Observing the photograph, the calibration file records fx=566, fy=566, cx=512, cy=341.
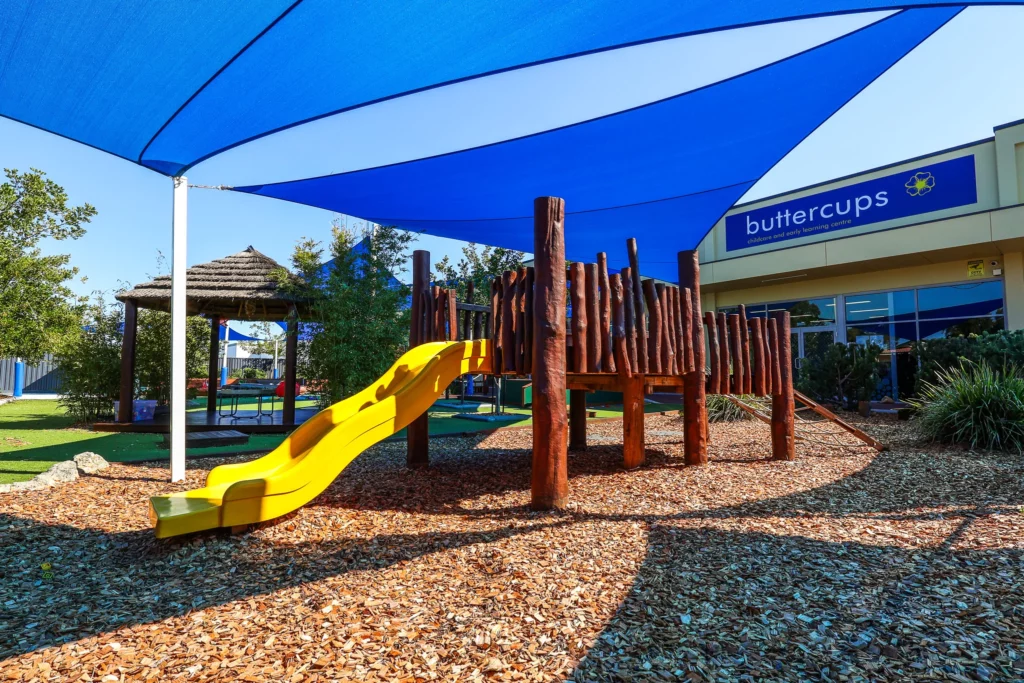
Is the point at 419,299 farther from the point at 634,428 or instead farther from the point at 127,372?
the point at 127,372

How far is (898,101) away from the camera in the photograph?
591 cm

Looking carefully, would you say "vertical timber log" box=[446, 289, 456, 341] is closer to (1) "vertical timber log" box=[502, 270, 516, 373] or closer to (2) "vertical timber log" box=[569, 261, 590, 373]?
(1) "vertical timber log" box=[502, 270, 516, 373]

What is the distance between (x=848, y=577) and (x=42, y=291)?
1111cm

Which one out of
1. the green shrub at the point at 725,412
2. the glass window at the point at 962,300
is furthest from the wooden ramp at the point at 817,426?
the glass window at the point at 962,300

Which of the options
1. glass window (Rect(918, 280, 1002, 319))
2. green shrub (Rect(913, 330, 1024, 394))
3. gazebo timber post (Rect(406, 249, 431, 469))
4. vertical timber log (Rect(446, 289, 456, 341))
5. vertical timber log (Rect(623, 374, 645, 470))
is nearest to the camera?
vertical timber log (Rect(623, 374, 645, 470))

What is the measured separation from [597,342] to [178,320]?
12.4 ft

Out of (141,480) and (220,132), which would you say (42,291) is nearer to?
(141,480)

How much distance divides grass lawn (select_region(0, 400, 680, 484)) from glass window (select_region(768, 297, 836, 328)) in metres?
9.29

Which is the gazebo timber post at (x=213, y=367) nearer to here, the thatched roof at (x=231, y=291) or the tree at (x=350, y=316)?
the thatched roof at (x=231, y=291)

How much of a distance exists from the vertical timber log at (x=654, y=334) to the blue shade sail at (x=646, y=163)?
5.85ft

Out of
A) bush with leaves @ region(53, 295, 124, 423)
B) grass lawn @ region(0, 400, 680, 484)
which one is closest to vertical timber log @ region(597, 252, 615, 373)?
grass lawn @ region(0, 400, 680, 484)

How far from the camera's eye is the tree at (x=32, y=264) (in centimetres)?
857

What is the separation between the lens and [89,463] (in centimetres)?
534

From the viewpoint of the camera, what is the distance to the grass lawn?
18.9 ft
